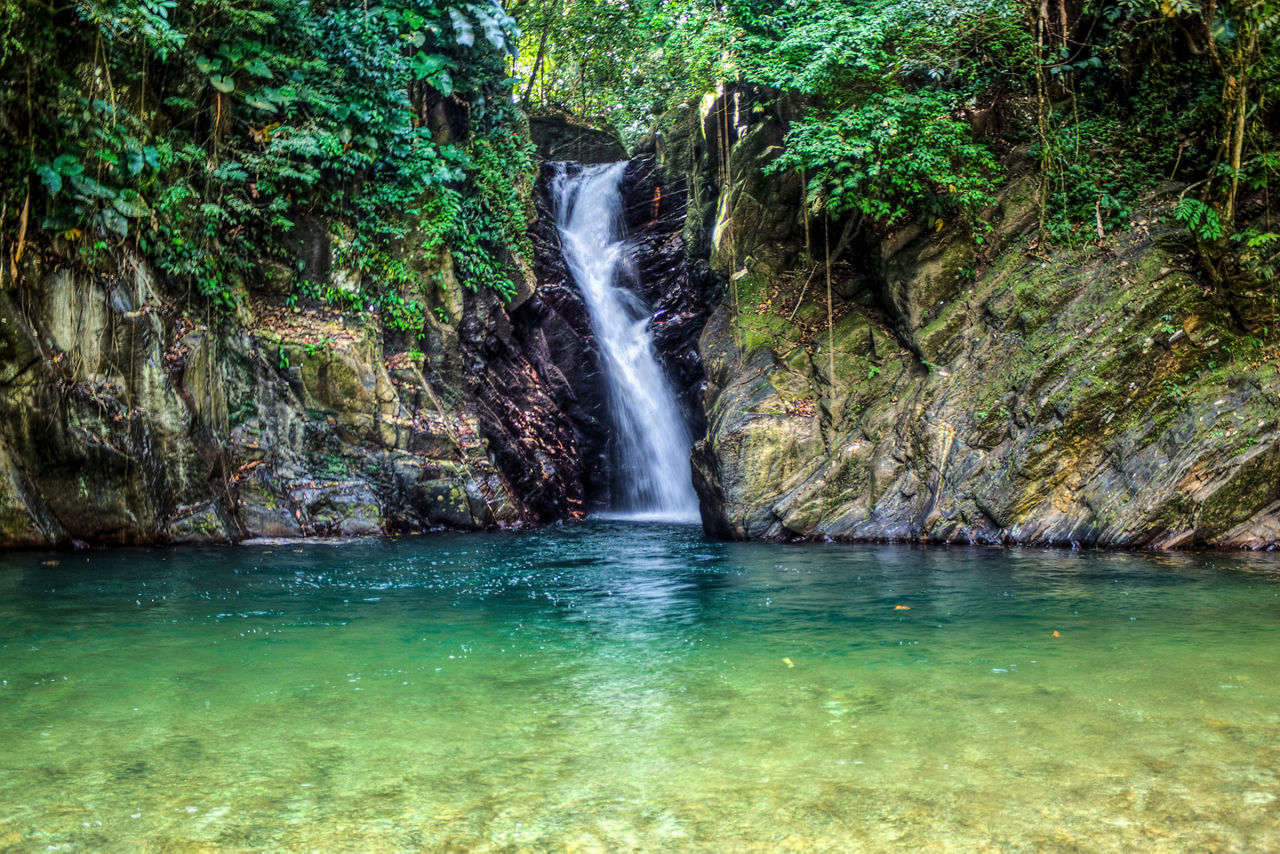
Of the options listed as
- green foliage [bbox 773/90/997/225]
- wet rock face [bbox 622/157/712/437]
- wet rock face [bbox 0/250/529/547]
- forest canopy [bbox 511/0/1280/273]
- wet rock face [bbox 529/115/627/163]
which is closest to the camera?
wet rock face [bbox 0/250/529/547]

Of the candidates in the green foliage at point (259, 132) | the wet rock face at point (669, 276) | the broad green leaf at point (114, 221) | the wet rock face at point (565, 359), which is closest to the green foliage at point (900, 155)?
the green foliage at point (259, 132)

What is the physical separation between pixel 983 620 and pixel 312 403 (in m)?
9.62

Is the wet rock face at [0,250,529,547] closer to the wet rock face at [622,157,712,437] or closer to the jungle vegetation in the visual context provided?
the jungle vegetation

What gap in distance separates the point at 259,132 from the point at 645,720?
11981mm

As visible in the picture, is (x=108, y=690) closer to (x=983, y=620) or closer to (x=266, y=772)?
(x=266, y=772)

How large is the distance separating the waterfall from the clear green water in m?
10.3

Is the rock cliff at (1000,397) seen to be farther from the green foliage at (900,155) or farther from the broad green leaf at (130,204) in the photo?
the broad green leaf at (130,204)

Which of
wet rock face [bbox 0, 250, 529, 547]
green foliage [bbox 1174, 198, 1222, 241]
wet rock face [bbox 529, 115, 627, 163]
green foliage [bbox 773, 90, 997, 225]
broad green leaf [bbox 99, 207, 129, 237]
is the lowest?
wet rock face [bbox 0, 250, 529, 547]

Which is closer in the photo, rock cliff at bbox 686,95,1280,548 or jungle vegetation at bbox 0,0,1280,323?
rock cliff at bbox 686,95,1280,548

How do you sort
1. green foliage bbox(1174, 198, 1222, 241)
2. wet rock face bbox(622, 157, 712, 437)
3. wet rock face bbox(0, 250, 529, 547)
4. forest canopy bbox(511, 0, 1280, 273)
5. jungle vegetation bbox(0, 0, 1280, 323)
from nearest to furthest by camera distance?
wet rock face bbox(0, 250, 529, 547), jungle vegetation bbox(0, 0, 1280, 323), green foliage bbox(1174, 198, 1222, 241), forest canopy bbox(511, 0, 1280, 273), wet rock face bbox(622, 157, 712, 437)

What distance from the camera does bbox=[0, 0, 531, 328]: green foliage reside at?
946cm

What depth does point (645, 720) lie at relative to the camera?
3.23 meters

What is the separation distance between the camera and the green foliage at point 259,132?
946 centimetres

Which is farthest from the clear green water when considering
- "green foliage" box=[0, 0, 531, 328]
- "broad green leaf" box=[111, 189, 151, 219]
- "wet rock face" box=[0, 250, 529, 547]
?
"green foliage" box=[0, 0, 531, 328]
